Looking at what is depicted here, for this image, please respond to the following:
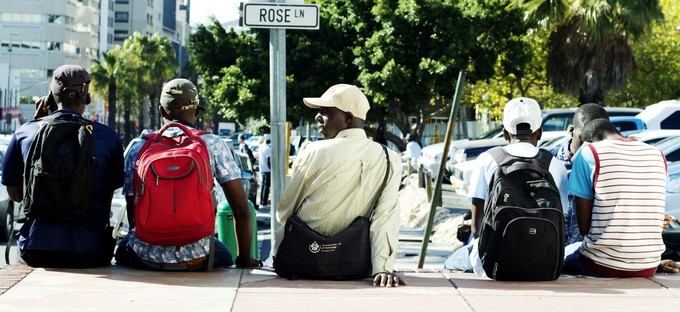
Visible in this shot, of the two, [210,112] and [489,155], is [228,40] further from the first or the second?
[210,112]

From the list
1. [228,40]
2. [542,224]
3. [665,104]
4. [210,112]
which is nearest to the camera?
[542,224]

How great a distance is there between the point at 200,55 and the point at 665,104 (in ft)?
48.9

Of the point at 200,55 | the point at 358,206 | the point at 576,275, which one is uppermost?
the point at 200,55

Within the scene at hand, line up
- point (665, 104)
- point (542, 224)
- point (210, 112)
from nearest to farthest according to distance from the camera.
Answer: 1. point (542, 224)
2. point (665, 104)
3. point (210, 112)

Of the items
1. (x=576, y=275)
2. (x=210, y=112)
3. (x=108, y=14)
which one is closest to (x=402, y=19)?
(x=576, y=275)

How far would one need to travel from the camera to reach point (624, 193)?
23.1ft

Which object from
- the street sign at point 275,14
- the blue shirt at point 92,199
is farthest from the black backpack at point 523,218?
the street sign at point 275,14

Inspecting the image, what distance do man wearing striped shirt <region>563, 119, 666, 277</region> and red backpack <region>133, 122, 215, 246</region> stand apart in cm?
223

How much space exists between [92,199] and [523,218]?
8.32ft

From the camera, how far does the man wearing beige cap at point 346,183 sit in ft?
22.4

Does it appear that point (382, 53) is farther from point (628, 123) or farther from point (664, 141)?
point (664, 141)

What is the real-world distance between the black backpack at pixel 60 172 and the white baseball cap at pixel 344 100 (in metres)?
Answer: 1.33

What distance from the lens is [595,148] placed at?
277 inches

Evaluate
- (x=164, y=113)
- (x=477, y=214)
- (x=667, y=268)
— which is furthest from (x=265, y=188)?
(x=477, y=214)
